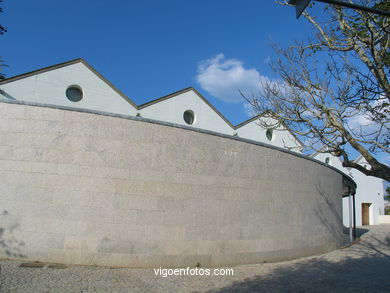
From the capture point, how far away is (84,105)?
17.2m

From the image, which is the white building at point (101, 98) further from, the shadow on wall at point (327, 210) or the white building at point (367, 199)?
the white building at point (367, 199)

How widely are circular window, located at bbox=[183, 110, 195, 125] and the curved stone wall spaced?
42.8ft

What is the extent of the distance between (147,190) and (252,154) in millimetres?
3043

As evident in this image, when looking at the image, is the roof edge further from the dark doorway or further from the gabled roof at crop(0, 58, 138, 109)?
the dark doorway

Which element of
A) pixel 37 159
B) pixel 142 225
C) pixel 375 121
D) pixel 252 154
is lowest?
pixel 142 225

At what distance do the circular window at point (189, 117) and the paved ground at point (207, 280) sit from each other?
1377cm

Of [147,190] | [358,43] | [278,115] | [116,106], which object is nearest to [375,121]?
[358,43]

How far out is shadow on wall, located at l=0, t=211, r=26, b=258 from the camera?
6.63m

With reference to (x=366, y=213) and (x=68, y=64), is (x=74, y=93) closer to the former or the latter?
(x=68, y=64)

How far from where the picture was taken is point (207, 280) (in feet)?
21.6

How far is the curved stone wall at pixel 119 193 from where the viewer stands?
6812 mm

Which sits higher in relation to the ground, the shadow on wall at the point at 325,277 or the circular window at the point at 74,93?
the circular window at the point at 74,93

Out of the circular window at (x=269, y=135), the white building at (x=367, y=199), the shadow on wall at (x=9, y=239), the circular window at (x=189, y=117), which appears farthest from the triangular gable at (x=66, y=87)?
the white building at (x=367, y=199)

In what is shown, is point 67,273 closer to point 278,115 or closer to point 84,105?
point 278,115
